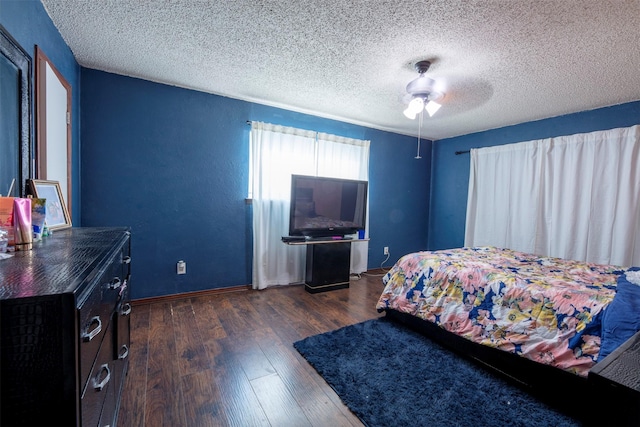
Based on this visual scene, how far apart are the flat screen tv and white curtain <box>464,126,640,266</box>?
68.1 inches

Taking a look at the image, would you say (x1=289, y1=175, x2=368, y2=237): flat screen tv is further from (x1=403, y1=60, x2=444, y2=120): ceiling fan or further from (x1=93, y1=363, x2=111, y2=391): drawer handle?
(x1=93, y1=363, x2=111, y2=391): drawer handle

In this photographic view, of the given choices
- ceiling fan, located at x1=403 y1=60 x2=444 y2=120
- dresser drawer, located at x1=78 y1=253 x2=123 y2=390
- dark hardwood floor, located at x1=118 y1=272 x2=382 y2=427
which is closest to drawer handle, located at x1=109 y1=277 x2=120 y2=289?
dresser drawer, located at x1=78 y1=253 x2=123 y2=390

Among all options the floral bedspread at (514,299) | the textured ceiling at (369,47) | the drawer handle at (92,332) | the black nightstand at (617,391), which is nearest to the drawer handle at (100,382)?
the drawer handle at (92,332)

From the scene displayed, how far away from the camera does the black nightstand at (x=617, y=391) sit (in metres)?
0.61

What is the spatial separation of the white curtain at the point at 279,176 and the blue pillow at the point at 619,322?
9.07 ft

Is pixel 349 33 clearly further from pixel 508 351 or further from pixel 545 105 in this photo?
pixel 545 105

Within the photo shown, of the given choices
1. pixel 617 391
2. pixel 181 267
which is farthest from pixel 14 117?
pixel 617 391

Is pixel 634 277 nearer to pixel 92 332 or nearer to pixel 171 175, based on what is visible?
pixel 92 332

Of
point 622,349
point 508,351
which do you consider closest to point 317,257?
point 508,351

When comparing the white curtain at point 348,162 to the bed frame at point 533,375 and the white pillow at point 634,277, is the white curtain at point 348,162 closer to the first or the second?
the bed frame at point 533,375

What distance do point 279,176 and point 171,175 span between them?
116 centimetres

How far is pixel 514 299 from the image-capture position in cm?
181

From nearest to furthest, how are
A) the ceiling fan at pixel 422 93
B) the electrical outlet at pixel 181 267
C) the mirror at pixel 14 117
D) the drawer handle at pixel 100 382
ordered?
the drawer handle at pixel 100 382 < the mirror at pixel 14 117 < the ceiling fan at pixel 422 93 < the electrical outlet at pixel 181 267

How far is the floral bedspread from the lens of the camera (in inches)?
60.4
